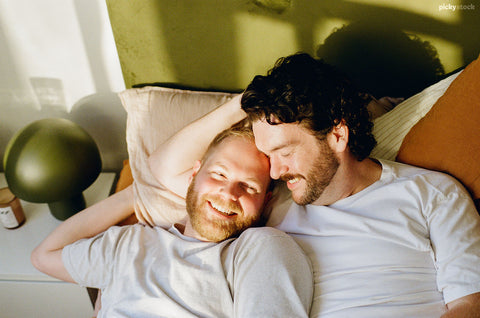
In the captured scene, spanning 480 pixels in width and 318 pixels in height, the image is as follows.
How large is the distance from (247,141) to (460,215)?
0.67m

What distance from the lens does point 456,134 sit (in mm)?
1061

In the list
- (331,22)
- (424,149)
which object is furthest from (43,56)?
(424,149)

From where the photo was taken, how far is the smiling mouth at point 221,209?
1.18 m

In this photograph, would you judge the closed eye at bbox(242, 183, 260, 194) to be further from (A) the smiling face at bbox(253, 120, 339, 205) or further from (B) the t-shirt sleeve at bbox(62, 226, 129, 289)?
(B) the t-shirt sleeve at bbox(62, 226, 129, 289)

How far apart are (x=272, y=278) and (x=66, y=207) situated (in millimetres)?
994

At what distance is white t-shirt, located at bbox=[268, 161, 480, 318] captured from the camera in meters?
0.99

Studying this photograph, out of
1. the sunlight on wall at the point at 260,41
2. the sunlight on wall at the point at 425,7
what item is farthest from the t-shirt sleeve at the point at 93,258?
the sunlight on wall at the point at 425,7

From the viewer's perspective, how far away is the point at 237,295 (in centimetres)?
100

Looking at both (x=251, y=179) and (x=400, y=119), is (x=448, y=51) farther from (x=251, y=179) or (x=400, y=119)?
(x=251, y=179)

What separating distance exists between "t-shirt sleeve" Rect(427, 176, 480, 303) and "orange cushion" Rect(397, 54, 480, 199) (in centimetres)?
6

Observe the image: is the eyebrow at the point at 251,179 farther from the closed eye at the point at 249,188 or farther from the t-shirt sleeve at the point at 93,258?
the t-shirt sleeve at the point at 93,258

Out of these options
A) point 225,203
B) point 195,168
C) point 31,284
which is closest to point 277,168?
point 225,203

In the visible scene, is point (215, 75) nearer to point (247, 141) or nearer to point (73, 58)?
point (247, 141)

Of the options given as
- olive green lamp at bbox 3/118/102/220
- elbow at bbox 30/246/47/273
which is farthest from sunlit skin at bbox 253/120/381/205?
elbow at bbox 30/246/47/273
